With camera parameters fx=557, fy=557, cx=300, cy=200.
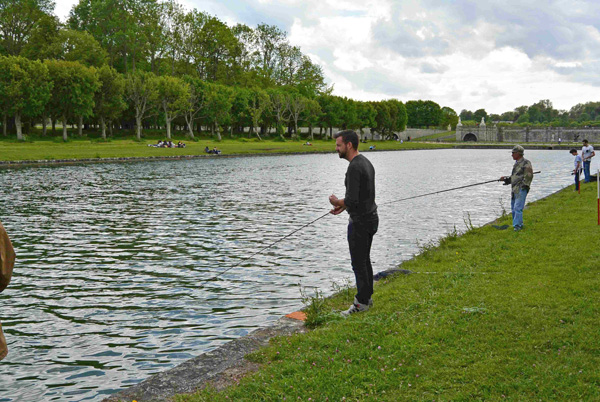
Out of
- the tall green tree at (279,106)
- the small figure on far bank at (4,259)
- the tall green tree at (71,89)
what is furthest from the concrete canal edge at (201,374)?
the tall green tree at (279,106)

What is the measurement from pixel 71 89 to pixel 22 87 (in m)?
6.20

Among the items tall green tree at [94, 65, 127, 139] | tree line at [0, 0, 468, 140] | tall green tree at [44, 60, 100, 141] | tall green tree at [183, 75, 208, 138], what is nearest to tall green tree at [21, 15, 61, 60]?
tree line at [0, 0, 468, 140]

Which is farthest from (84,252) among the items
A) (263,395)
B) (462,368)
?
(462,368)

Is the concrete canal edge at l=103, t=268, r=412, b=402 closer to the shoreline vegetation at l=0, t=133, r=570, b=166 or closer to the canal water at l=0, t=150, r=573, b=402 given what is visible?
the canal water at l=0, t=150, r=573, b=402

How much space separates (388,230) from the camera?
19094 mm

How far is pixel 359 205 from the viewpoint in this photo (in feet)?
27.6

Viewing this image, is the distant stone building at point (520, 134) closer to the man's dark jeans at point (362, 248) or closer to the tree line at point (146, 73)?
the tree line at point (146, 73)

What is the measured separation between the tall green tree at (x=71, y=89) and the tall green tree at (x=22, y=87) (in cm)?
219

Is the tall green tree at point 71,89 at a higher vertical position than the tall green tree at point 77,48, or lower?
lower

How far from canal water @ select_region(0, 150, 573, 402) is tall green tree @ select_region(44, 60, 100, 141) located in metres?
45.1

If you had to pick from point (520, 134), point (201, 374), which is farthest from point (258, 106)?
point (201, 374)

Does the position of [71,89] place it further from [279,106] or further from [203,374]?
[203,374]

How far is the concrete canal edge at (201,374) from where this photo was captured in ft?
20.8

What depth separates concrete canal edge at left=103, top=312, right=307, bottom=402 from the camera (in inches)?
250
